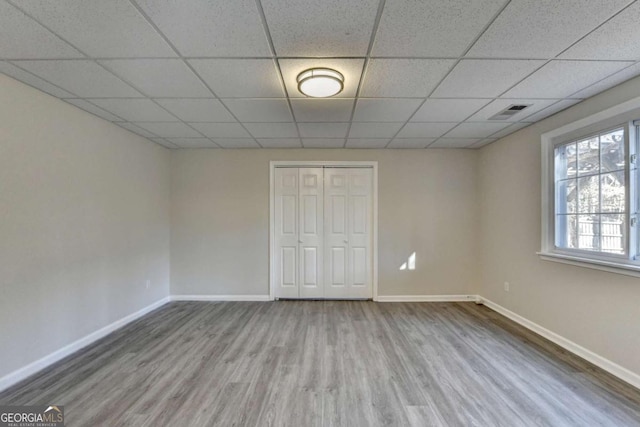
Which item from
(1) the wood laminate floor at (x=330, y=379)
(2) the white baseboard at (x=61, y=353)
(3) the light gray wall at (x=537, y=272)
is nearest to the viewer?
(1) the wood laminate floor at (x=330, y=379)

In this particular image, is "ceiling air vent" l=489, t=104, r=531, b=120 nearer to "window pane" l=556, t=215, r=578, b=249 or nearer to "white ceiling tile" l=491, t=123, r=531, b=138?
"white ceiling tile" l=491, t=123, r=531, b=138

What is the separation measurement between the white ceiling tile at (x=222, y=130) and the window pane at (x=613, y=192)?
12.1 feet

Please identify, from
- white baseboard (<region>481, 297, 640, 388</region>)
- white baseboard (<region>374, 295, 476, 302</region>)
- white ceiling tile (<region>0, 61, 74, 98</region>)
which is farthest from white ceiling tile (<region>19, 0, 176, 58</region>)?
white baseboard (<region>481, 297, 640, 388</region>)

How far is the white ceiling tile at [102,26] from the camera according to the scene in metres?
1.44

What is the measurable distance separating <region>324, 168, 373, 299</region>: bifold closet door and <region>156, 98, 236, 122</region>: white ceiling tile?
1.88m

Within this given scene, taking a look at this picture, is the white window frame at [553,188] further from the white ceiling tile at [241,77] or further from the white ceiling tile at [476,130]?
the white ceiling tile at [241,77]

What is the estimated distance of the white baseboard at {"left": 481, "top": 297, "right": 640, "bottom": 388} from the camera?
218 centimetres

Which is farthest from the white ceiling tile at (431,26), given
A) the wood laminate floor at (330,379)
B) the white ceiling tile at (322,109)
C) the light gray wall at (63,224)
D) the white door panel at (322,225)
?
the light gray wall at (63,224)

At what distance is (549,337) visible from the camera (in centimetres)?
294

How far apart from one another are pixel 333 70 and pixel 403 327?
9.44ft

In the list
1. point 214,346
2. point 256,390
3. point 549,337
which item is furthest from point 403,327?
point 214,346

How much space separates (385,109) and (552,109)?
66.4 inches

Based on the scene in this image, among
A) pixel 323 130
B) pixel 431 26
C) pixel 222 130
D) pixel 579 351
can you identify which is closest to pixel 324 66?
pixel 431 26

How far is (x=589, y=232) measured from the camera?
264 centimetres
